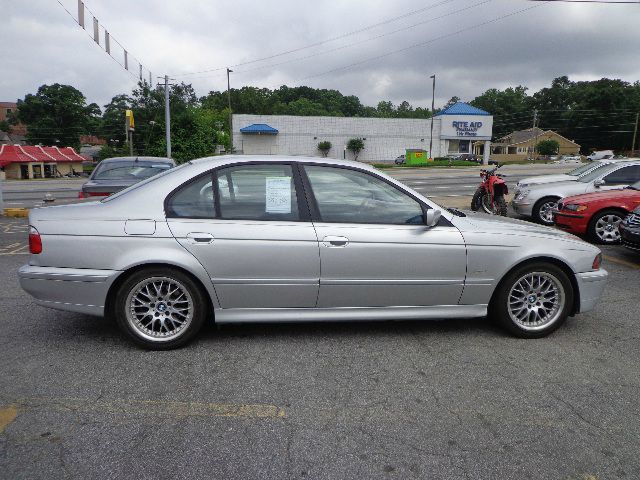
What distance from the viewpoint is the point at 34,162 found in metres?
46.9

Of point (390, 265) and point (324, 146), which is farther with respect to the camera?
point (324, 146)

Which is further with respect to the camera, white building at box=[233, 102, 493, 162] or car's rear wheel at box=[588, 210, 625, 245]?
white building at box=[233, 102, 493, 162]

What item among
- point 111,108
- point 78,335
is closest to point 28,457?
point 78,335

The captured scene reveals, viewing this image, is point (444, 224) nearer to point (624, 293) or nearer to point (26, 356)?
point (624, 293)

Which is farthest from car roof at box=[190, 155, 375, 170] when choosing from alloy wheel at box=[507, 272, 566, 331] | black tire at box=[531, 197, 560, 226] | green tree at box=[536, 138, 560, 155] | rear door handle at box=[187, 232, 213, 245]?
green tree at box=[536, 138, 560, 155]

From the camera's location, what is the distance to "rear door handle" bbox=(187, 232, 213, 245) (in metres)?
3.77

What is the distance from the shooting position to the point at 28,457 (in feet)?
8.30

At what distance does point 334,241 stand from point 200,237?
1047 mm

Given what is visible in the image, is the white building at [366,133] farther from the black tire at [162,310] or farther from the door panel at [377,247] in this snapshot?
the black tire at [162,310]

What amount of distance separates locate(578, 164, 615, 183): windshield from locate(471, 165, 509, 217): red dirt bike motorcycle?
162 cm

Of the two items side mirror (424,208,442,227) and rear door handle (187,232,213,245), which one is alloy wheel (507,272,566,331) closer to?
side mirror (424,208,442,227)

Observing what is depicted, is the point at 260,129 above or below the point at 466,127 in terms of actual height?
below

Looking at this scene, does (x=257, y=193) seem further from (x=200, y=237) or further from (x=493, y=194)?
(x=493, y=194)

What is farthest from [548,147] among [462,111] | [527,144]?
[462,111]
